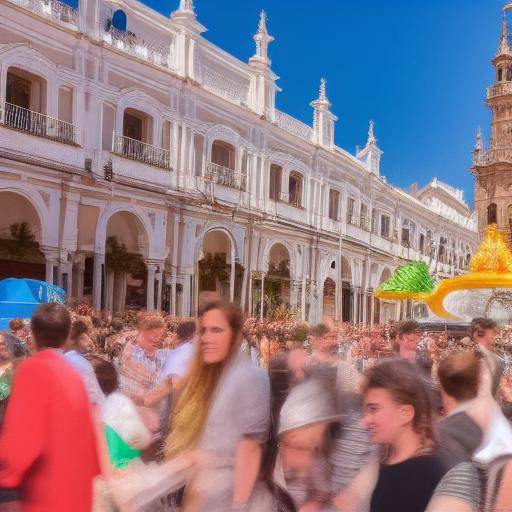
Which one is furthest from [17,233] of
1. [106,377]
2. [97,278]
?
[106,377]

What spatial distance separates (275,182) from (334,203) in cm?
468

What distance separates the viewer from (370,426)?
3.28 m

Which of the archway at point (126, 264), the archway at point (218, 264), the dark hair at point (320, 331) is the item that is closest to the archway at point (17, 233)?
the archway at point (126, 264)

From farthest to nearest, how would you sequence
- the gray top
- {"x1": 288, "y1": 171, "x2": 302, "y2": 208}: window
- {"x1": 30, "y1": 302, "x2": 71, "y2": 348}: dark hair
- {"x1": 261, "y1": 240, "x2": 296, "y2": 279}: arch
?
{"x1": 288, "y1": 171, "x2": 302, "y2": 208}: window, {"x1": 261, "y1": 240, "x2": 296, "y2": 279}: arch, {"x1": 30, "y1": 302, "x2": 71, "y2": 348}: dark hair, the gray top

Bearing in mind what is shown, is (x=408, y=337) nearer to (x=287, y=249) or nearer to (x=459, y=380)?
(x=459, y=380)

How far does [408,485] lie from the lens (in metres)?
3.05

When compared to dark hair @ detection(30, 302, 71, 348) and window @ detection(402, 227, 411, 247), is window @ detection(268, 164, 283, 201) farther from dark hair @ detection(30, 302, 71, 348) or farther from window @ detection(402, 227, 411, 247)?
dark hair @ detection(30, 302, 71, 348)

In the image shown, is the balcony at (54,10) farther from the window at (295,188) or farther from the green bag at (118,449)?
the green bag at (118,449)

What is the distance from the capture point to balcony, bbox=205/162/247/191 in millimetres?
21812

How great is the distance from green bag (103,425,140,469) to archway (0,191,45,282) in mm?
14151

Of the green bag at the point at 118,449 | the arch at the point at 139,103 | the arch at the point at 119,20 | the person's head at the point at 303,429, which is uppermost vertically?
the arch at the point at 119,20

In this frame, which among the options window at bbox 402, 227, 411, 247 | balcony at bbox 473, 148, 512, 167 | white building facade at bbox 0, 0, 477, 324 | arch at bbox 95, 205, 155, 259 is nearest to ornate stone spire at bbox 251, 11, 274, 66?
white building facade at bbox 0, 0, 477, 324

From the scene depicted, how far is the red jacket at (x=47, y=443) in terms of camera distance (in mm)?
3094

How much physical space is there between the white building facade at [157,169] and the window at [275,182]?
0.26 feet
